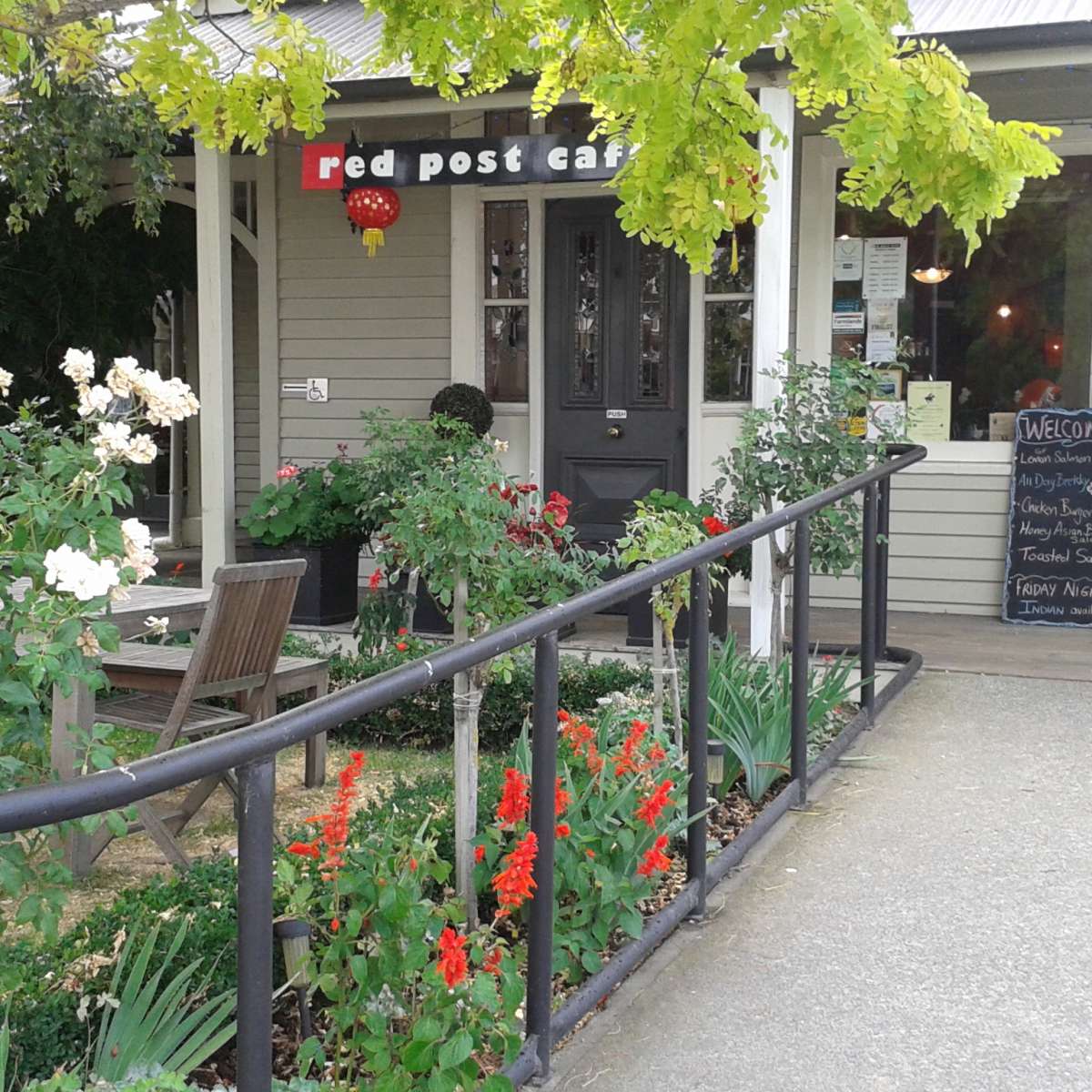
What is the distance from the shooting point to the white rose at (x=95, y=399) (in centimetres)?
299

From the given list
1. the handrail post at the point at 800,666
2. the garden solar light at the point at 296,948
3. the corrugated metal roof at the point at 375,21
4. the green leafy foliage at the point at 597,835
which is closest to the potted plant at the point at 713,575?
the handrail post at the point at 800,666

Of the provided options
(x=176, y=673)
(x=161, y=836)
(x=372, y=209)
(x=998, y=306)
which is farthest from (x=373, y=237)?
(x=161, y=836)

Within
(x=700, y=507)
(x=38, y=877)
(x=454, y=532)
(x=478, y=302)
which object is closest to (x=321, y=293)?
(x=478, y=302)

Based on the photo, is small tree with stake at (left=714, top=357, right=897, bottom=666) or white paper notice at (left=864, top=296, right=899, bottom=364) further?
white paper notice at (left=864, top=296, right=899, bottom=364)

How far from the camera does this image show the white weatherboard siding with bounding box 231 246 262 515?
34.3 feet

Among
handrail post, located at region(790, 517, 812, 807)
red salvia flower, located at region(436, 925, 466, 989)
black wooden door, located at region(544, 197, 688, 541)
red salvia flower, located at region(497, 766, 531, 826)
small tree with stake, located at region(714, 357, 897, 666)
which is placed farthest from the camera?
black wooden door, located at region(544, 197, 688, 541)

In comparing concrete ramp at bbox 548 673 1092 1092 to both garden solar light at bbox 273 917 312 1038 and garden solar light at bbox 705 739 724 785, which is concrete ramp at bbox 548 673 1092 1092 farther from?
garden solar light at bbox 273 917 312 1038

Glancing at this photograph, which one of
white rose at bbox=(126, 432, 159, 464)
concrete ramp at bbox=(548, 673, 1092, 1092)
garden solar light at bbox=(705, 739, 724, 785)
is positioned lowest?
concrete ramp at bbox=(548, 673, 1092, 1092)

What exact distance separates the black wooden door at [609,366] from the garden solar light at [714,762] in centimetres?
434

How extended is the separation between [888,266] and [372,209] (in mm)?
2976

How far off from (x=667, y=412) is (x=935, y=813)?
168 inches

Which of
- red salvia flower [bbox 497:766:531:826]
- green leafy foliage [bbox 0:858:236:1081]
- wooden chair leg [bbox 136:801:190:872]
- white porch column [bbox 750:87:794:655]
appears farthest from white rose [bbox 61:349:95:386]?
white porch column [bbox 750:87:794:655]

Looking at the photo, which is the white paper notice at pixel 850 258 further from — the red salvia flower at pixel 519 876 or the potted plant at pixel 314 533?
the red salvia flower at pixel 519 876

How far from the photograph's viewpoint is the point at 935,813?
457 cm
